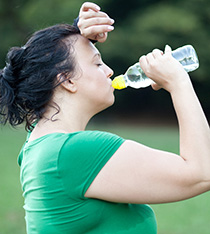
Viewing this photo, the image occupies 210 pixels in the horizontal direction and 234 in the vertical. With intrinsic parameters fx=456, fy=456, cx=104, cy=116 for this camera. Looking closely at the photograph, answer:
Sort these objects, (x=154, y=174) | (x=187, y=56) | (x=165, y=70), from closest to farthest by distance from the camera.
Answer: (x=154, y=174), (x=165, y=70), (x=187, y=56)

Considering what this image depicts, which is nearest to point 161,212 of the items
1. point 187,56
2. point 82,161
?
point 187,56

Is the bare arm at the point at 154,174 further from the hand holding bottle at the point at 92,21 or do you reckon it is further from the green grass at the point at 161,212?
the green grass at the point at 161,212

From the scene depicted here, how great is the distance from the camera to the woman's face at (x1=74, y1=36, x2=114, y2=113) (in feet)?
7.13

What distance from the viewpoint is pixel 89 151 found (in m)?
1.84

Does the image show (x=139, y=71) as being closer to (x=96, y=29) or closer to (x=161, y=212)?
(x=96, y=29)

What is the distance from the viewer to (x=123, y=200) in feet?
6.08

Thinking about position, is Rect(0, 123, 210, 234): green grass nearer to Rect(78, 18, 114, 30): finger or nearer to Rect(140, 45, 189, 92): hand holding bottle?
Rect(78, 18, 114, 30): finger

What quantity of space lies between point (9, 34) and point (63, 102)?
19.1m

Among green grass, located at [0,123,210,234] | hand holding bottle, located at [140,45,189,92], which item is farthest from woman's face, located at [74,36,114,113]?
green grass, located at [0,123,210,234]

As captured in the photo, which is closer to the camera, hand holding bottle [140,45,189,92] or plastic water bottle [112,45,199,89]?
hand holding bottle [140,45,189,92]

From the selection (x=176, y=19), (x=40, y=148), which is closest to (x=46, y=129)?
(x=40, y=148)

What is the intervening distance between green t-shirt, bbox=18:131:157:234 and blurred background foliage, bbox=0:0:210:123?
16297mm

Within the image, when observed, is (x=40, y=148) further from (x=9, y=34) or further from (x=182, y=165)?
(x=9, y=34)

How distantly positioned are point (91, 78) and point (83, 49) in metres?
0.16
